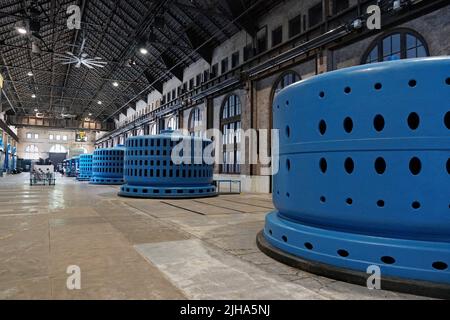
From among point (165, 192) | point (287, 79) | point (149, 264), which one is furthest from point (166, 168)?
Result: point (149, 264)

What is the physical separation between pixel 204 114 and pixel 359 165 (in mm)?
19095

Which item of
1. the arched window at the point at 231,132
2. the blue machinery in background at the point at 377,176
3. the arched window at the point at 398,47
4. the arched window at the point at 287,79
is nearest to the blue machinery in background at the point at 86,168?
the arched window at the point at 231,132

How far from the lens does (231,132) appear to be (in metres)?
18.7

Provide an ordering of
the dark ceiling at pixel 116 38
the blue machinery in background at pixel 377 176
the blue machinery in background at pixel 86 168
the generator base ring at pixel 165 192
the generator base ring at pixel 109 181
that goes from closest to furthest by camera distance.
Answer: the blue machinery in background at pixel 377 176
the generator base ring at pixel 165 192
the dark ceiling at pixel 116 38
the generator base ring at pixel 109 181
the blue machinery in background at pixel 86 168

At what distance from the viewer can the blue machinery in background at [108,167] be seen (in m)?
19.6

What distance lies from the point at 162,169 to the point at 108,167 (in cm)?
1010

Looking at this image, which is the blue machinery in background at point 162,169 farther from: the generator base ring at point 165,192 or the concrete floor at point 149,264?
the concrete floor at point 149,264

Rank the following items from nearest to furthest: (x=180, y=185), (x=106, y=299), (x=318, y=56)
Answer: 1. (x=106, y=299)
2. (x=180, y=185)
3. (x=318, y=56)

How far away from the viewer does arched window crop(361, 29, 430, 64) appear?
9.37 metres

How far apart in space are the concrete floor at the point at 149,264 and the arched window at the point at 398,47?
7493 mm

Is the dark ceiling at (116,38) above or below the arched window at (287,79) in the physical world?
above
